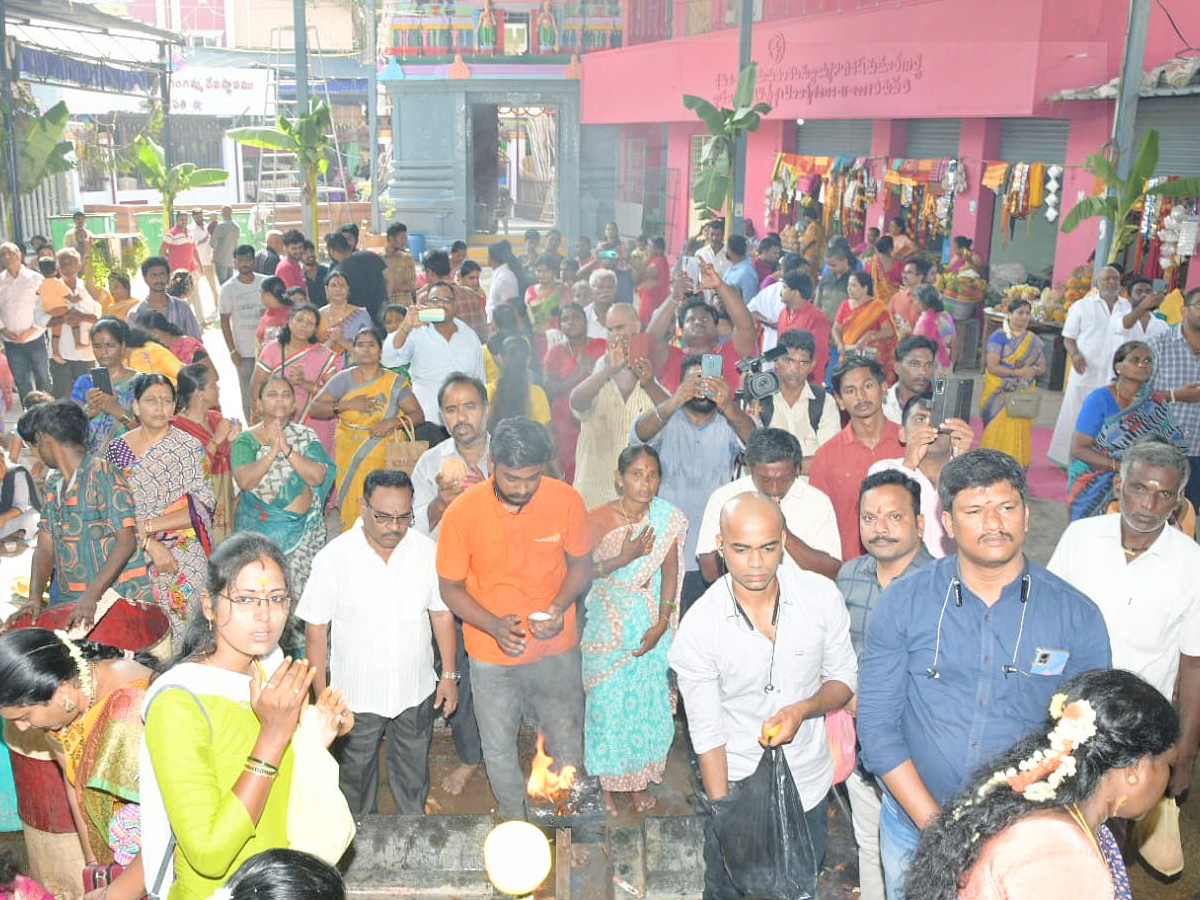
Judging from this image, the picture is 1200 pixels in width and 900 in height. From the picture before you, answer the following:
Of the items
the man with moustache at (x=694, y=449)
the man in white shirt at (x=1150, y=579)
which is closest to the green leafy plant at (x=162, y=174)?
the man with moustache at (x=694, y=449)

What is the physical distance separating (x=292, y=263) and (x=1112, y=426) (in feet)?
24.2

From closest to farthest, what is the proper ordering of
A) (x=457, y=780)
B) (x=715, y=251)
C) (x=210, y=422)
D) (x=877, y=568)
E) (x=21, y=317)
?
(x=877, y=568), (x=457, y=780), (x=210, y=422), (x=21, y=317), (x=715, y=251)

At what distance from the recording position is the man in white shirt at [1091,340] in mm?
8922

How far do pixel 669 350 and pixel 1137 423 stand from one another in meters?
2.60

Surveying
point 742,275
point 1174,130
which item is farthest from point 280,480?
point 1174,130

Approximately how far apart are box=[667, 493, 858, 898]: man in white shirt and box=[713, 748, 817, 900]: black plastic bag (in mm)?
69

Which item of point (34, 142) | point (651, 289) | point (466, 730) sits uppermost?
point (34, 142)

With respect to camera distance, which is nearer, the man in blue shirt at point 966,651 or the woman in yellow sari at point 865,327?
the man in blue shirt at point 966,651

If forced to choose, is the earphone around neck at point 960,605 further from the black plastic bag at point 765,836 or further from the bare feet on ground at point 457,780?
the bare feet on ground at point 457,780

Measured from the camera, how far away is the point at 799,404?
5.82 meters

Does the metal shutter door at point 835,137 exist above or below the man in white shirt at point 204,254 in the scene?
above

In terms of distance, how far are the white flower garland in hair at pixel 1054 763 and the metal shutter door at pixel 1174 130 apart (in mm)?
10181

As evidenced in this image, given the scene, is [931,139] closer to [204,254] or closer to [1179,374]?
[1179,374]

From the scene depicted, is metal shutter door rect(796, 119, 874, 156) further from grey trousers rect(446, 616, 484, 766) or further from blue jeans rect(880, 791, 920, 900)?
blue jeans rect(880, 791, 920, 900)
